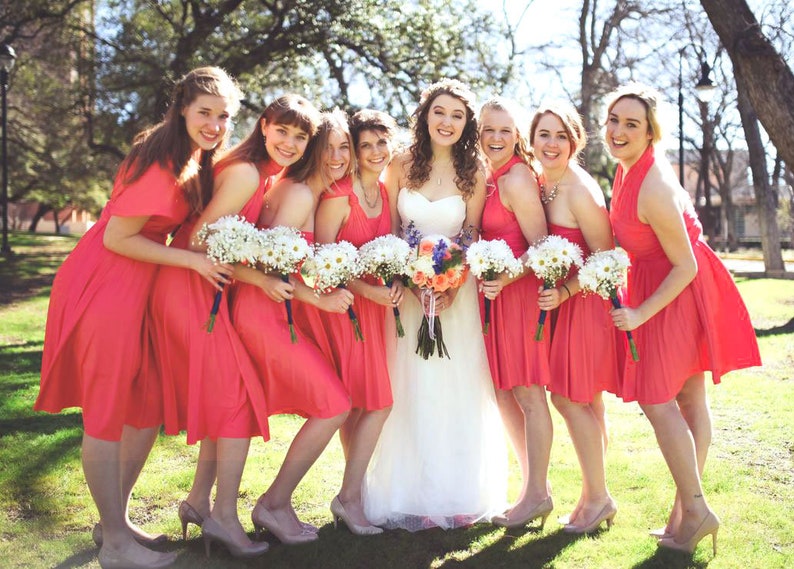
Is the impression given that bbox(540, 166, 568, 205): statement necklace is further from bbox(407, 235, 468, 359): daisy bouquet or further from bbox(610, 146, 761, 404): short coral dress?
bbox(407, 235, 468, 359): daisy bouquet

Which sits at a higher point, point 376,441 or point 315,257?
point 315,257

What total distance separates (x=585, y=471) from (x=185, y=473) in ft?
10.1

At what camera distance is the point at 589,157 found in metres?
31.4

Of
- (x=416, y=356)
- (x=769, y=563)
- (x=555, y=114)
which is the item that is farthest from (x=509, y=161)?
(x=769, y=563)

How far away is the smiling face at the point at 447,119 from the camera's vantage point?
516 centimetres

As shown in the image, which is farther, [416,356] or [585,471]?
[416,356]

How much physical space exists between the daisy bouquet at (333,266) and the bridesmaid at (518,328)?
870 mm

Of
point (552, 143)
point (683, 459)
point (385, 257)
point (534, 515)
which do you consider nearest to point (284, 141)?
point (385, 257)

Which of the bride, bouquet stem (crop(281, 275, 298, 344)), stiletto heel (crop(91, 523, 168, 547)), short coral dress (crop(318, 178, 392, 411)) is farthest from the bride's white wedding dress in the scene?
stiletto heel (crop(91, 523, 168, 547))

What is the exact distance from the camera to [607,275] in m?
4.34

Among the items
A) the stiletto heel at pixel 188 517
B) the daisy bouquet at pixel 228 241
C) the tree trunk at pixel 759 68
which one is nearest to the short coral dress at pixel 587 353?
the daisy bouquet at pixel 228 241

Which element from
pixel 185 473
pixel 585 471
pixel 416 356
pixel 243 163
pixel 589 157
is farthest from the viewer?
pixel 589 157

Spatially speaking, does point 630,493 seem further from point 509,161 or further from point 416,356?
point 509,161

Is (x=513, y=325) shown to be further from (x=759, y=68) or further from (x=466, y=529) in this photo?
(x=759, y=68)
